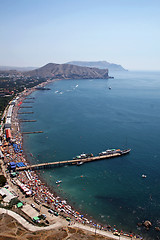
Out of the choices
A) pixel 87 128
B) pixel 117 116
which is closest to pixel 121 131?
pixel 87 128

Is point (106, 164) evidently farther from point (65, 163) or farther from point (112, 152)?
point (65, 163)

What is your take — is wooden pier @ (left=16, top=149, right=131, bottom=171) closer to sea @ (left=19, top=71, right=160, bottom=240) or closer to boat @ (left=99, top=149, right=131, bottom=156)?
boat @ (left=99, top=149, right=131, bottom=156)

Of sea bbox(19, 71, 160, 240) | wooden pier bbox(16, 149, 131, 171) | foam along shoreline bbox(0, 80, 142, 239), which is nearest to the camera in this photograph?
foam along shoreline bbox(0, 80, 142, 239)

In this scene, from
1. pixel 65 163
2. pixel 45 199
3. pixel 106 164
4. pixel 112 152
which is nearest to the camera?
pixel 45 199

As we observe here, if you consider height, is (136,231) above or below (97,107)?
below

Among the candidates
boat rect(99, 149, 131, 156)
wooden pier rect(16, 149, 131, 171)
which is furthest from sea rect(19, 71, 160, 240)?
boat rect(99, 149, 131, 156)

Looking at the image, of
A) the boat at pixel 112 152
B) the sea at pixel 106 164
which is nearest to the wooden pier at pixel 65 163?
the boat at pixel 112 152

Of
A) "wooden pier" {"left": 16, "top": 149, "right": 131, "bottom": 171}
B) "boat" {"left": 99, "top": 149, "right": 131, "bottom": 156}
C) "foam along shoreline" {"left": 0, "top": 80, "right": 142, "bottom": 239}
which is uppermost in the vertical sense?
"boat" {"left": 99, "top": 149, "right": 131, "bottom": 156}

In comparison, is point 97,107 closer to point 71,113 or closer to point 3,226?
point 71,113

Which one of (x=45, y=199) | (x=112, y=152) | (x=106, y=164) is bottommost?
(x=45, y=199)

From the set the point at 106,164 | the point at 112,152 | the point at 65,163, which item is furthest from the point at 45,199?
the point at 112,152

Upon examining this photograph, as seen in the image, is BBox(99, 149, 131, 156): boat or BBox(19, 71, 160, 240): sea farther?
BBox(99, 149, 131, 156): boat
